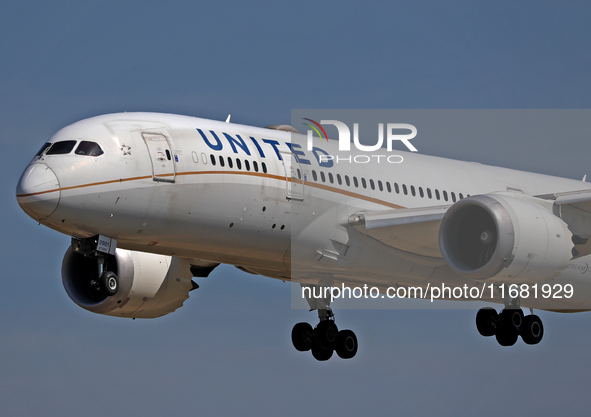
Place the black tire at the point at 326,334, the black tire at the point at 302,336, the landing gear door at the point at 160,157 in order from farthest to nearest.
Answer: the black tire at the point at 302,336 → the black tire at the point at 326,334 → the landing gear door at the point at 160,157

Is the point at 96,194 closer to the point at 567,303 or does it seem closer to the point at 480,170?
the point at 480,170

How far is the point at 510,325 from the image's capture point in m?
27.3

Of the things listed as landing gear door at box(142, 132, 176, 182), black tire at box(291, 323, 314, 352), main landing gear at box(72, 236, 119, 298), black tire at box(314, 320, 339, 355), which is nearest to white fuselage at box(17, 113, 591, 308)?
landing gear door at box(142, 132, 176, 182)

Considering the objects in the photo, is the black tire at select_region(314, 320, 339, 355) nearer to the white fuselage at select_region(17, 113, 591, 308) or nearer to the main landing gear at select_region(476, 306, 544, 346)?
the white fuselage at select_region(17, 113, 591, 308)

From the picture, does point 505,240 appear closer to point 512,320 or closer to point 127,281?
point 512,320

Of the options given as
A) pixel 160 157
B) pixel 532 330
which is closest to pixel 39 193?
pixel 160 157

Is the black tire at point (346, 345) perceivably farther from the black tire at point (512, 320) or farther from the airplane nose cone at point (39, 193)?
the airplane nose cone at point (39, 193)

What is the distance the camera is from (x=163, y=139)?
806 inches

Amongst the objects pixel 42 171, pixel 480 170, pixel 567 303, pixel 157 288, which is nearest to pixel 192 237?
pixel 42 171

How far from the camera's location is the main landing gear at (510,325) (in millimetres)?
27391

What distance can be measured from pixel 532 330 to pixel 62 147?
14631 mm

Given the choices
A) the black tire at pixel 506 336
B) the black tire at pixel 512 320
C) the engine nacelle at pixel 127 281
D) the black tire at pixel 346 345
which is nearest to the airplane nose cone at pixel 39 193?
the engine nacelle at pixel 127 281

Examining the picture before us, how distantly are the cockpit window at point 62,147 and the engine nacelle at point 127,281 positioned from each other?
6.10m

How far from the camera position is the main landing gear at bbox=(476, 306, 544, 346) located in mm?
27391
